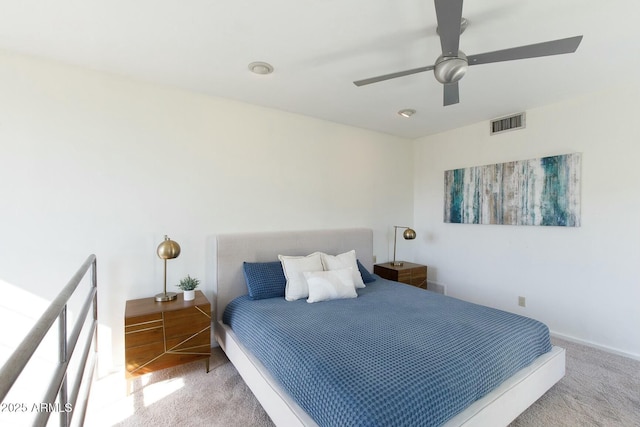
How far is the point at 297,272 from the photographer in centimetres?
280

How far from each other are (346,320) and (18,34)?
2.94 meters

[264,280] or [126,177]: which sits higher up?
[126,177]

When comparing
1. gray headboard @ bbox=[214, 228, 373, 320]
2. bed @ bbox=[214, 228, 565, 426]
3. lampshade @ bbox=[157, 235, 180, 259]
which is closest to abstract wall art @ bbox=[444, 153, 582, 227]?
gray headboard @ bbox=[214, 228, 373, 320]

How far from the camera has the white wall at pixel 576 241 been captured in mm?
2695

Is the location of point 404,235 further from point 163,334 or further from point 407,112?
point 163,334

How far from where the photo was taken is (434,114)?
3492 millimetres

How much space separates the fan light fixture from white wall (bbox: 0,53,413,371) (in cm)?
73

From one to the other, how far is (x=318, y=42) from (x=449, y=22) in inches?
35.2

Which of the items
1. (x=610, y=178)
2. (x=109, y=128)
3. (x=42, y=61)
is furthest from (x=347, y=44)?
(x=610, y=178)

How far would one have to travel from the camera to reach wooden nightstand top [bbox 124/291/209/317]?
7.34ft

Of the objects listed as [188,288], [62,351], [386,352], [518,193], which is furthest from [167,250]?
[518,193]

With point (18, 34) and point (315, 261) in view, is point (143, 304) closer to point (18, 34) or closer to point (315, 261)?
point (315, 261)

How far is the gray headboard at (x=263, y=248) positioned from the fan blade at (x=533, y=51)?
2292 millimetres

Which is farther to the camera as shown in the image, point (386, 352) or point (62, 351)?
point (386, 352)
